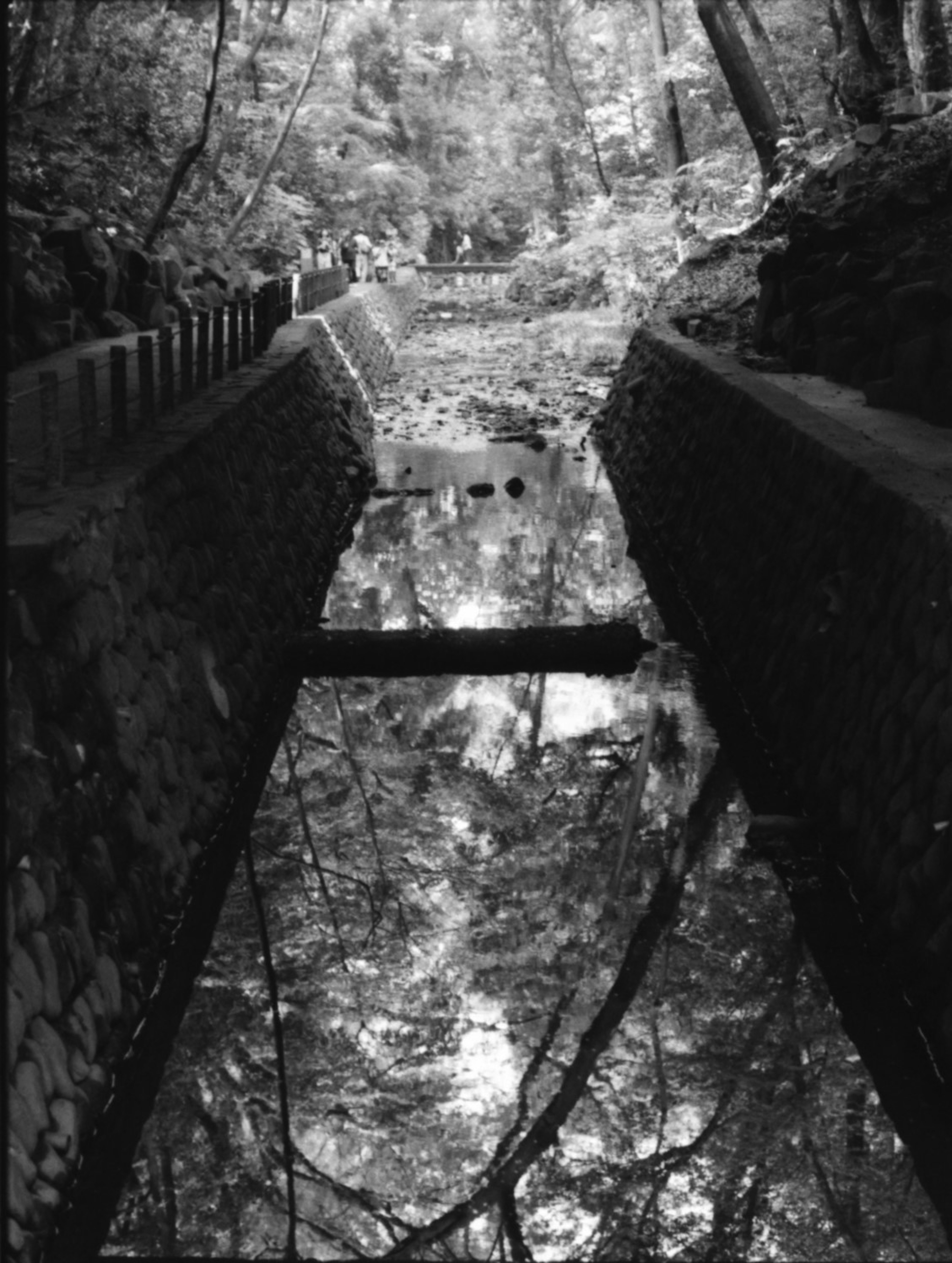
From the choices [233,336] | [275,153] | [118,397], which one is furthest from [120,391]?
[275,153]

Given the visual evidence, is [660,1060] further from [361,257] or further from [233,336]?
[361,257]

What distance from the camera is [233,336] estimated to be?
53.7ft

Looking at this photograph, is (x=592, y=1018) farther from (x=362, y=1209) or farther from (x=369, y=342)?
(x=369, y=342)

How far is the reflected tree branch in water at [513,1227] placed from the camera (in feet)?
18.7

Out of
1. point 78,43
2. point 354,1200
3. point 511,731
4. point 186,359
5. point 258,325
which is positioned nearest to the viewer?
point 354,1200

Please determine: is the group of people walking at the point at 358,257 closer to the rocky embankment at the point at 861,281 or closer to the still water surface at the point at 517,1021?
the rocky embankment at the point at 861,281

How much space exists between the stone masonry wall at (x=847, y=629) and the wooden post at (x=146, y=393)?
447cm

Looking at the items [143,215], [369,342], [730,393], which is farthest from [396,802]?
[369,342]

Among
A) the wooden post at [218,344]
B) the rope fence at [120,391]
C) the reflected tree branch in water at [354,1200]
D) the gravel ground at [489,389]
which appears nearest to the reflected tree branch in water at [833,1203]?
the reflected tree branch in water at [354,1200]

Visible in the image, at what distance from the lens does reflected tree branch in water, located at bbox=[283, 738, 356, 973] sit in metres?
8.23

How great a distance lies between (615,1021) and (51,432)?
3977mm

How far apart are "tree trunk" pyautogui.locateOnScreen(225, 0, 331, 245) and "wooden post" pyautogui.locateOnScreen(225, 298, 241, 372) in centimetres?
1795

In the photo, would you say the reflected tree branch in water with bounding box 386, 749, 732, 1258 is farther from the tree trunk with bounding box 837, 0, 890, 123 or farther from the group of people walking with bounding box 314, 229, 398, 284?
the group of people walking with bounding box 314, 229, 398, 284

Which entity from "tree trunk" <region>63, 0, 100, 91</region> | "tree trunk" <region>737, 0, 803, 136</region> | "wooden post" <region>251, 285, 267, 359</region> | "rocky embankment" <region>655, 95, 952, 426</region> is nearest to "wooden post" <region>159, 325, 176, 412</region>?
"wooden post" <region>251, 285, 267, 359</region>
